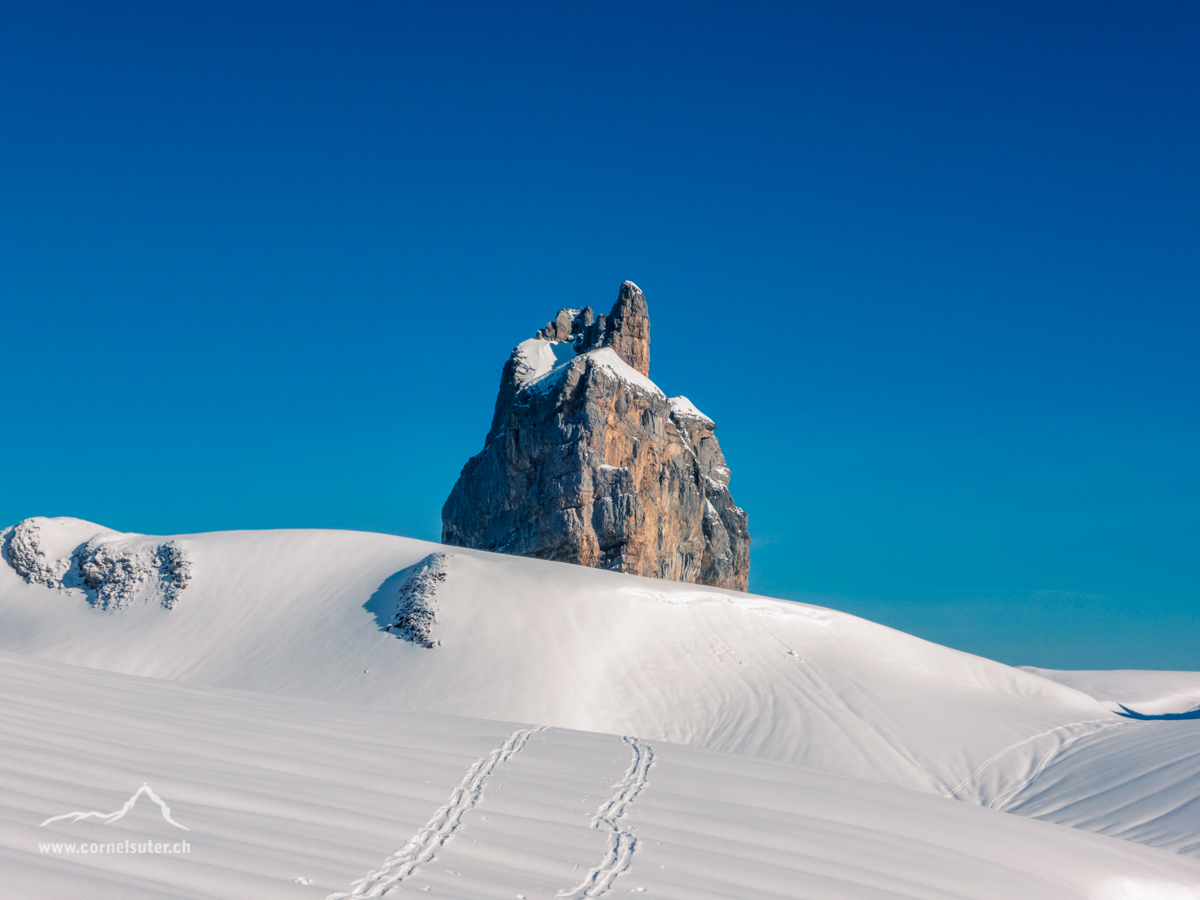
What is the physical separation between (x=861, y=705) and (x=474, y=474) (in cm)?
2818

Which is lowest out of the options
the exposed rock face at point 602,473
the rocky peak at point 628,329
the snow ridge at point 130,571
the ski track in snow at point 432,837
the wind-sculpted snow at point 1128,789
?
the ski track in snow at point 432,837

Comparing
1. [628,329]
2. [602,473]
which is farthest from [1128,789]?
[628,329]

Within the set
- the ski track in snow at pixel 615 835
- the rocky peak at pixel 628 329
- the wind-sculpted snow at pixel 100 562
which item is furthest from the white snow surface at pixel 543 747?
the rocky peak at pixel 628 329

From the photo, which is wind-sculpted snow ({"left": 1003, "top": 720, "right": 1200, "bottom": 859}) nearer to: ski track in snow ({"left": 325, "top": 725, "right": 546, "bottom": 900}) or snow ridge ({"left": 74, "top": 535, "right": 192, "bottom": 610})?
ski track in snow ({"left": 325, "top": 725, "right": 546, "bottom": 900})

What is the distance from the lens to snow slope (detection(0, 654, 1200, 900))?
4.24 m

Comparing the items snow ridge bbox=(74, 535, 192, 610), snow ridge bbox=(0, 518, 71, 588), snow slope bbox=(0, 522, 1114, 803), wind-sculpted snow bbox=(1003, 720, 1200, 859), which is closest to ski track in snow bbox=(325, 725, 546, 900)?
snow slope bbox=(0, 522, 1114, 803)

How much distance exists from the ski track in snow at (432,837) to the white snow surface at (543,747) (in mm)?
36

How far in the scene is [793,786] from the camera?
7566mm

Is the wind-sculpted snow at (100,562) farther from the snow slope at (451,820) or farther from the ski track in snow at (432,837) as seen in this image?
the ski track in snow at (432,837)

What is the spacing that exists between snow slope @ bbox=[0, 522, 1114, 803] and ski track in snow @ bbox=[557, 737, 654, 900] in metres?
9.55

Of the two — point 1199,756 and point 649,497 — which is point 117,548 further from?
point 1199,756

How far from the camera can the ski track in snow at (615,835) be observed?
4660 mm

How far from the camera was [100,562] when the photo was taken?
72.5 feet

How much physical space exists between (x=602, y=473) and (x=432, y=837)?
30.8 metres
